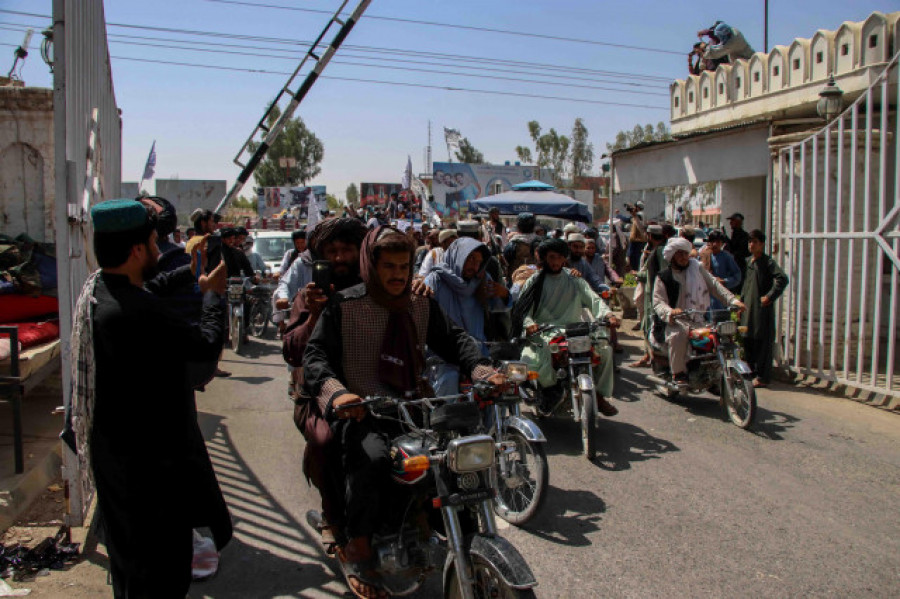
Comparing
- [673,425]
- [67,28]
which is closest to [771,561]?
[673,425]

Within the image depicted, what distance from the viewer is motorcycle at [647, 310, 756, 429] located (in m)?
6.96

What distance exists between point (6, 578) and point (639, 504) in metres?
3.90

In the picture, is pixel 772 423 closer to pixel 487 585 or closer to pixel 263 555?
pixel 263 555

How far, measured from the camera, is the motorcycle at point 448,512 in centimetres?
284

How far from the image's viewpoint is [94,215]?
2799mm

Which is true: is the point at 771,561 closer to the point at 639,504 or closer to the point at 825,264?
the point at 639,504

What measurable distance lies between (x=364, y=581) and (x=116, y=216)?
201 centimetres

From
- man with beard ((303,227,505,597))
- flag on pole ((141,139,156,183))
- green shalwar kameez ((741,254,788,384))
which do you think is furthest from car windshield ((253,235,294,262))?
man with beard ((303,227,505,597))

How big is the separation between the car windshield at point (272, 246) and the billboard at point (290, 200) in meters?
14.6

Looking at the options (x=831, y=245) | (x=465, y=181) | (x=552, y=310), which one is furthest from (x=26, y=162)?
(x=465, y=181)

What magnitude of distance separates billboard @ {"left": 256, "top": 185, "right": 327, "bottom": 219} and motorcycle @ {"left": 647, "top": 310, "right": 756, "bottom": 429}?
27.1 metres

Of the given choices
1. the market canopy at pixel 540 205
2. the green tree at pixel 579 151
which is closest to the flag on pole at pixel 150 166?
the market canopy at pixel 540 205

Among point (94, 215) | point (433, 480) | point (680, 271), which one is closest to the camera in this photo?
point (94, 215)

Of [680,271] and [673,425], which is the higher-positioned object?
[680,271]
